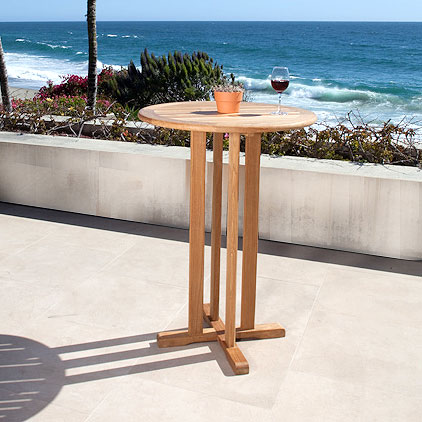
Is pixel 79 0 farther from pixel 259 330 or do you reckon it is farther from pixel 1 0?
pixel 259 330

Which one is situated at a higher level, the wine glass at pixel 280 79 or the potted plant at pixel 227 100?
the wine glass at pixel 280 79

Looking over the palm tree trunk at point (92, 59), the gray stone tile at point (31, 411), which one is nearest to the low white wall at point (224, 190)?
the gray stone tile at point (31, 411)

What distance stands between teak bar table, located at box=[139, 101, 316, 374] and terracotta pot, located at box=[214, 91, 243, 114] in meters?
0.04

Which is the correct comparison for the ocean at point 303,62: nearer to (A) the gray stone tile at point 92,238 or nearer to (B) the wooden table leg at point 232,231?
(A) the gray stone tile at point 92,238

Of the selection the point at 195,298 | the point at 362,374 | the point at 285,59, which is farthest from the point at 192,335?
the point at 285,59

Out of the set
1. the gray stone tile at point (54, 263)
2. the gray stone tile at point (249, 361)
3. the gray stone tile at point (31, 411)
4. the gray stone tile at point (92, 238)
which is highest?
the gray stone tile at point (92, 238)

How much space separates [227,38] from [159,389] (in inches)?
1987

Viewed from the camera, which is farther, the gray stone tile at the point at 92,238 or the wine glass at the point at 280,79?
the gray stone tile at the point at 92,238

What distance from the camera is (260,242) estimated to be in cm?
373

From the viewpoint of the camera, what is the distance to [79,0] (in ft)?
174

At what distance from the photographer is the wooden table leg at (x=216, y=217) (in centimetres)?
245

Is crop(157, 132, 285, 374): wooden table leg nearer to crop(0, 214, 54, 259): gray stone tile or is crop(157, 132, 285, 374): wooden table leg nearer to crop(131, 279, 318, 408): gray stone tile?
crop(131, 279, 318, 408): gray stone tile

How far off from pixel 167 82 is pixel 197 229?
323 inches

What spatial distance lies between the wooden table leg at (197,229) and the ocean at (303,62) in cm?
986
